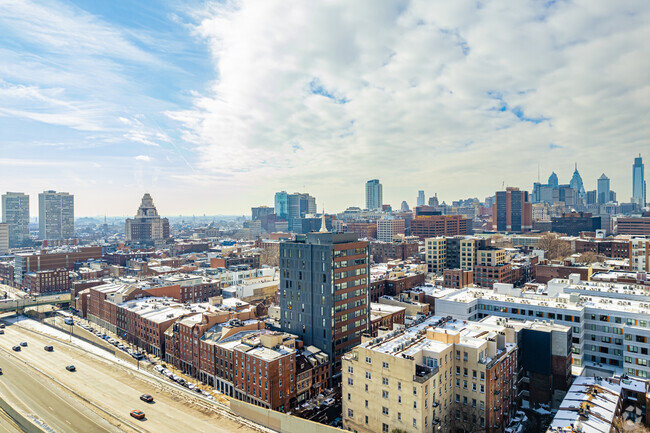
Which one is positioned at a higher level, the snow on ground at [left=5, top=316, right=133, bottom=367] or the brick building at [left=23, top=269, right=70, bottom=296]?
the brick building at [left=23, top=269, right=70, bottom=296]

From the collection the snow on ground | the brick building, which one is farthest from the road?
the brick building

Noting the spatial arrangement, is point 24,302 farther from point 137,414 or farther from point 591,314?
point 591,314

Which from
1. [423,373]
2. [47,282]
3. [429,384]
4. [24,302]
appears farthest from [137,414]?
[47,282]

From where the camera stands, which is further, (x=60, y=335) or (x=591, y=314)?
(x=60, y=335)

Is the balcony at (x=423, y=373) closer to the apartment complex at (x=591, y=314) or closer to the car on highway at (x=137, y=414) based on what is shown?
the apartment complex at (x=591, y=314)

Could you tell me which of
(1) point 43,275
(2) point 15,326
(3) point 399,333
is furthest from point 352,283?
(1) point 43,275

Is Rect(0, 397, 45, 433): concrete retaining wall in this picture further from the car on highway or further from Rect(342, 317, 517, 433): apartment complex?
Rect(342, 317, 517, 433): apartment complex

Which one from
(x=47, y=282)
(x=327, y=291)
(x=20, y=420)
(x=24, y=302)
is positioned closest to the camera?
A: (x=20, y=420)
